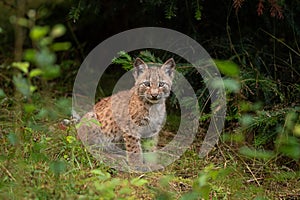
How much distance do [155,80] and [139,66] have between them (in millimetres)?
198

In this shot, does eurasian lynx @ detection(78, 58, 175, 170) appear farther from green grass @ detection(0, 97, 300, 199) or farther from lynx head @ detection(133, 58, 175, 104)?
green grass @ detection(0, 97, 300, 199)

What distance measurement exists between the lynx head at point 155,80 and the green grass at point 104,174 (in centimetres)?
60

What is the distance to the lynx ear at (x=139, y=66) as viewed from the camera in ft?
15.7

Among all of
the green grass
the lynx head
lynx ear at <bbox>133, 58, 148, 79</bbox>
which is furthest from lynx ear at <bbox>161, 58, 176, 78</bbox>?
the green grass

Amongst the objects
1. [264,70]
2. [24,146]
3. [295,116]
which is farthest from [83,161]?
[264,70]

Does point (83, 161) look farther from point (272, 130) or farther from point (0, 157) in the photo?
point (272, 130)

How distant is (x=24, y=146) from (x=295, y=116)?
215 cm

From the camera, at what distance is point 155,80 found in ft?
15.9

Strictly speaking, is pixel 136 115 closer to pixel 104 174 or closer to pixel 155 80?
pixel 155 80

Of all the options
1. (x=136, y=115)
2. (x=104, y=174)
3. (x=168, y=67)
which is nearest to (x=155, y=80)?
(x=168, y=67)

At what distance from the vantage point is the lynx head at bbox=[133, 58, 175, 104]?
4.84m

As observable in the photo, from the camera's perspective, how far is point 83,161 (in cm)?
415

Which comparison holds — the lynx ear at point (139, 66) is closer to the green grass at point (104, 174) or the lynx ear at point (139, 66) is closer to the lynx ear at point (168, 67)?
the lynx ear at point (168, 67)

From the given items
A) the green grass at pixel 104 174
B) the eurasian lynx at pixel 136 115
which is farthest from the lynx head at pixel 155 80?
the green grass at pixel 104 174
